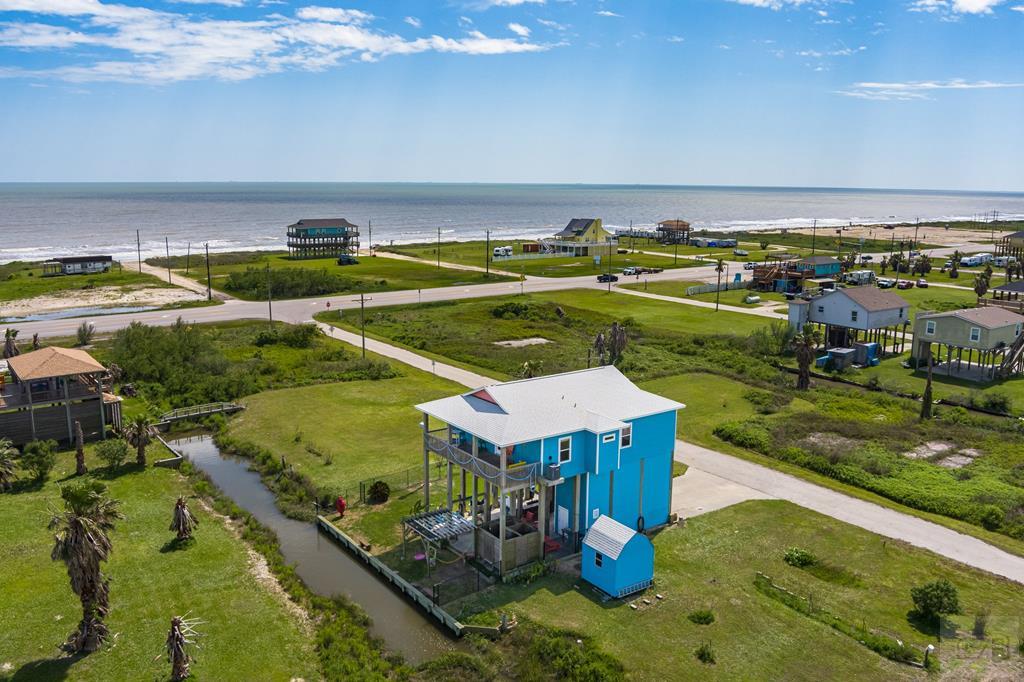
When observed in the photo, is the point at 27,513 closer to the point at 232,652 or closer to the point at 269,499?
the point at 269,499

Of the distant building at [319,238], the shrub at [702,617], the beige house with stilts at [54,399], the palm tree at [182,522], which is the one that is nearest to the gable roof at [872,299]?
the shrub at [702,617]

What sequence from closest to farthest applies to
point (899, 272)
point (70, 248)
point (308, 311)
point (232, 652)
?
point (232, 652) < point (308, 311) < point (899, 272) < point (70, 248)

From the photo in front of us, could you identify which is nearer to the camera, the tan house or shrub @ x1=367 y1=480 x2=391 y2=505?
shrub @ x1=367 y1=480 x2=391 y2=505

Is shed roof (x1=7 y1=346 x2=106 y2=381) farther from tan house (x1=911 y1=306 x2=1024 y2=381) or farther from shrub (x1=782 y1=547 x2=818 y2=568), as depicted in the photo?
tan house (x1=911 y1=306 x2=1024 y2=381)

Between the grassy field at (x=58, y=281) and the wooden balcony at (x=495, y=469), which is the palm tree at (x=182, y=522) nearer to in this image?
the wooden balcony at (x=495, y=469)

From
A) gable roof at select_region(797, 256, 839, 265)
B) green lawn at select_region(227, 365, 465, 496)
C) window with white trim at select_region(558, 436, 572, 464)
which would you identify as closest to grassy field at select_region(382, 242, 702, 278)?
gable roof at select_region(797, 256, 839, 265)

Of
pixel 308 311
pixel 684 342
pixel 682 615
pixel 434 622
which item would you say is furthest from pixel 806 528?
pixel 308 311
